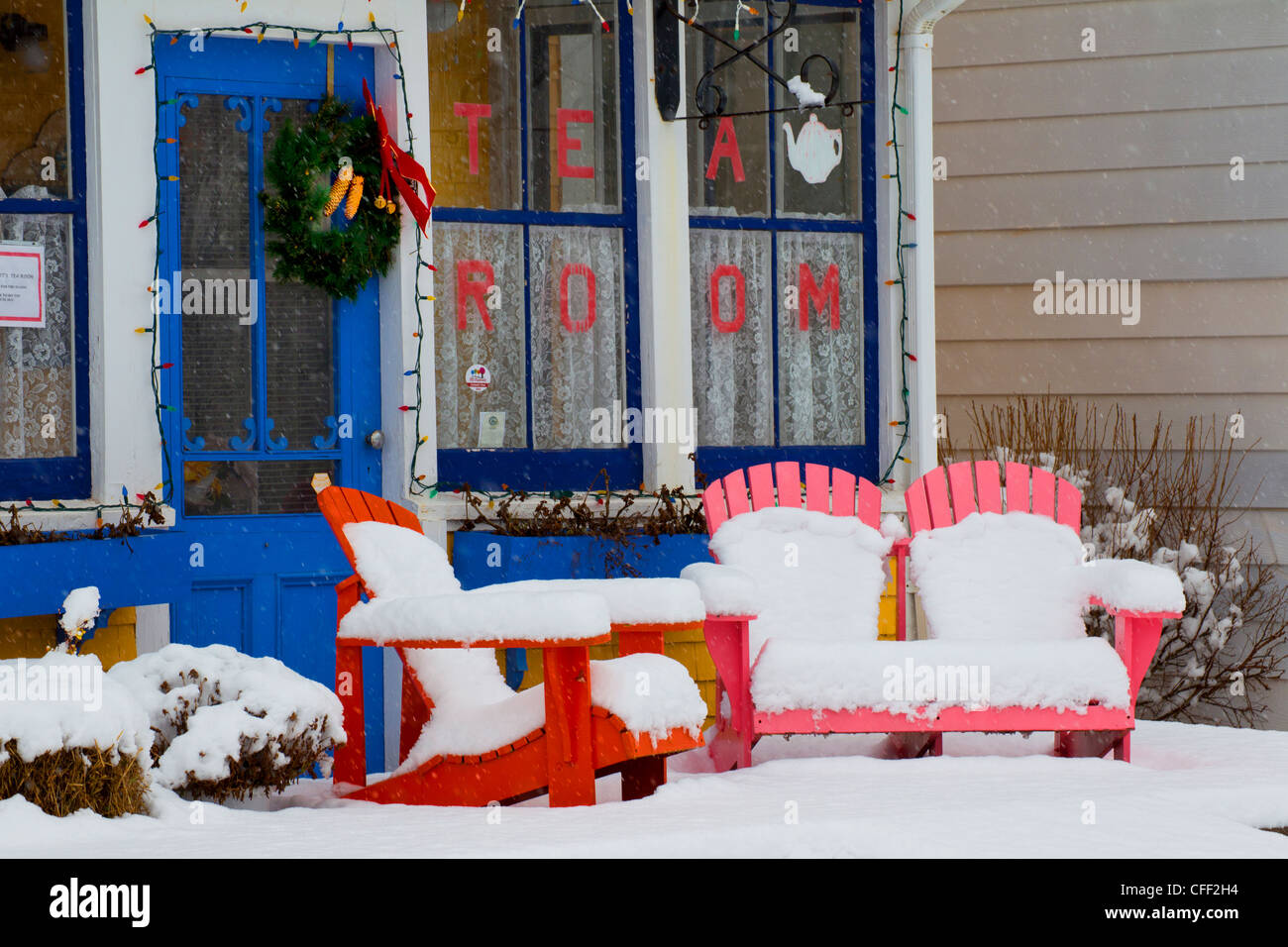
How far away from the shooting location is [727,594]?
388 centimetres

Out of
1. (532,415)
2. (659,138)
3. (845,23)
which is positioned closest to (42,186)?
(532,415)

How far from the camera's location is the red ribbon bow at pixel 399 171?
4.81m

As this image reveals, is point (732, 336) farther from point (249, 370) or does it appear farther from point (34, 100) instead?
point (34, 100)

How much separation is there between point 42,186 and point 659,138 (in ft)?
6.64

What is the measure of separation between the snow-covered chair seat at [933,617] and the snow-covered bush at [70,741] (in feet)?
4.90

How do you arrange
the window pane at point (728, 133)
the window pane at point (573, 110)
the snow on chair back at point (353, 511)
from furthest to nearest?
the window pane at point (728, 133), the window pane at point (573, 110), the snow on chair back at point (353, 511)

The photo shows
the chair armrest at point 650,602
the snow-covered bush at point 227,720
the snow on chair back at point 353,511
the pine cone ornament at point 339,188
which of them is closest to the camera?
the snow-covered bush at point 227,720

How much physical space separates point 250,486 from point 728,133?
210 cm

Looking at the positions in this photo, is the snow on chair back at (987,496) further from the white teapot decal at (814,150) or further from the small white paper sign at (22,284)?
the small white paper sign at (22,284)

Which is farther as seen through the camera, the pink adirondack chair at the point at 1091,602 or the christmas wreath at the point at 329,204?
the christmas wreath at the point at 329,204

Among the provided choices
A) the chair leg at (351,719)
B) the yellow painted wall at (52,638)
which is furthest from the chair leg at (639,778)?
the yellow painted wall at (52,638)

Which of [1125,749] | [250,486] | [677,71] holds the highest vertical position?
[677,71]

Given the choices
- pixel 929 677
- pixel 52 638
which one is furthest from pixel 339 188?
pixel 929 677

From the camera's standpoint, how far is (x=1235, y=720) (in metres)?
6.44
